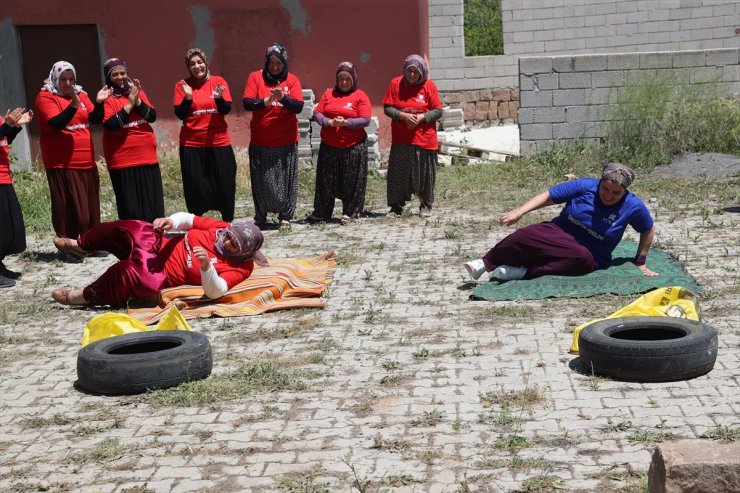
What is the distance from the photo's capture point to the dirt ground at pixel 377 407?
4.92m

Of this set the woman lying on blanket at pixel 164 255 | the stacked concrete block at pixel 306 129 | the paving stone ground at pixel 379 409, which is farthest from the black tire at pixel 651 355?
the stacked concrete block at pixel 306 129

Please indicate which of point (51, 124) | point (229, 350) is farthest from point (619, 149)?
point (229, 350)

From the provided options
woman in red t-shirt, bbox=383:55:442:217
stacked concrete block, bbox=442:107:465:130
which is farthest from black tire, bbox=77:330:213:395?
stacked concrete block, bbox=442:107:465:130

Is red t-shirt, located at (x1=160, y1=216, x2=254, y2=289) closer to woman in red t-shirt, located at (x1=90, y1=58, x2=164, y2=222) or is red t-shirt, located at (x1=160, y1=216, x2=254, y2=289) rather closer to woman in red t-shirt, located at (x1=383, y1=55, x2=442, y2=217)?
woman in red t-shirt, located at (x1=90, y1=58, x2=164, y2=222)

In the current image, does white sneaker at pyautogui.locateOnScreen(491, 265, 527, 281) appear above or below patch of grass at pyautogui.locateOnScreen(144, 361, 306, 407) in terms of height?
below

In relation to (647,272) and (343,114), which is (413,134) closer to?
(343,114)

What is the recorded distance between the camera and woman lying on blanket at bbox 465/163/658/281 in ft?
A: 27.9

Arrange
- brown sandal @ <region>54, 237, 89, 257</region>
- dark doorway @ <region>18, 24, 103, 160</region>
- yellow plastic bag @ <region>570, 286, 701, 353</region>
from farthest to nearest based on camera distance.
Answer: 1. dark doorway @ <region>18, 24, 103, 160</region>
2. brown sandal @ <region>54, 237, 89, 257</region>
3. yellow plastic bag @ <region>570, 286, 701, 353</region>

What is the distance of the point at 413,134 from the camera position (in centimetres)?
1215

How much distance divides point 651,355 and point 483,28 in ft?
70.8

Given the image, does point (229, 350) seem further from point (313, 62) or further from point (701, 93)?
point (701, 93)

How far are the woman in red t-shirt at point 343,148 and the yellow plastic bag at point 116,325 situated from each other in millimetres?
5090

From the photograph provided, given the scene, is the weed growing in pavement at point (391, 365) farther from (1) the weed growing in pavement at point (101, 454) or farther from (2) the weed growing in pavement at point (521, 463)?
(1) the weed growing in pavement at point (101, 454)

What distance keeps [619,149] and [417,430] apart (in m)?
11.2
